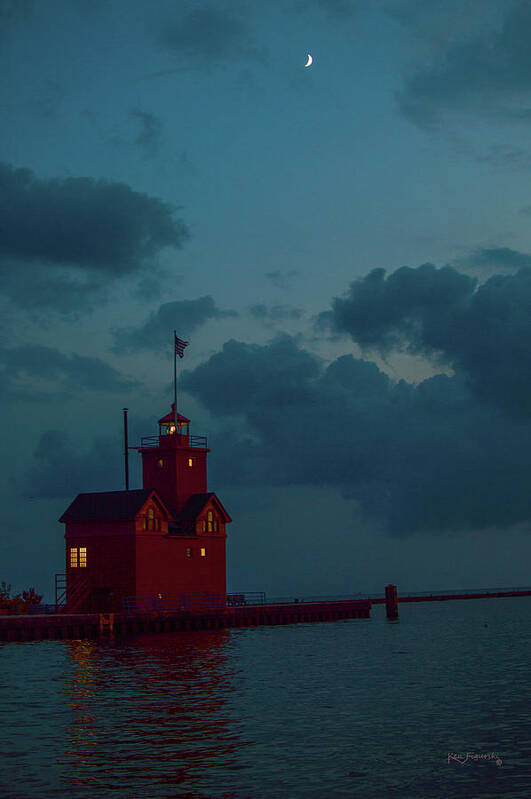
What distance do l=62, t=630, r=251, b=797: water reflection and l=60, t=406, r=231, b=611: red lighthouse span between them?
1666 centimetres

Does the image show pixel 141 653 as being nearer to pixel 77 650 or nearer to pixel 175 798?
pixel 77 650

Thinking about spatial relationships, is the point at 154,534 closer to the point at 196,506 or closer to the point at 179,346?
the point at 196,506

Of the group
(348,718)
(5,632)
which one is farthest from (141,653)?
(348,718)

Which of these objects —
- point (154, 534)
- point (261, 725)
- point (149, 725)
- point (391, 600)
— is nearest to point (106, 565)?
point (154, 534)

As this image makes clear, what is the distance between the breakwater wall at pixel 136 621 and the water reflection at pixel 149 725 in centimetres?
1033

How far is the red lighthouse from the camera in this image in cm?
7531

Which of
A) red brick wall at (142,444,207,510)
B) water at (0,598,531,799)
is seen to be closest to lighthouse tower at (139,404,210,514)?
red brick wall at (142,444,207,510)

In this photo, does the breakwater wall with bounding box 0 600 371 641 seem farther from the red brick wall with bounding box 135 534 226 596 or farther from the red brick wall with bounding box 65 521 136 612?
the red brick wall with bounding box 135 534 226 596

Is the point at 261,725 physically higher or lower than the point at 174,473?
lower

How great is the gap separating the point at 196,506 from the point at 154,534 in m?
6.06

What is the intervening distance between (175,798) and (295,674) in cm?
2874

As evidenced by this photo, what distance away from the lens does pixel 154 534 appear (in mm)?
76438

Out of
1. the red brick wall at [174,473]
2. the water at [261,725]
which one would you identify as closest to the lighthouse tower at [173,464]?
the red brick wall at [174,473]

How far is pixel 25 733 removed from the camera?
3181cm
